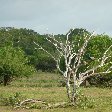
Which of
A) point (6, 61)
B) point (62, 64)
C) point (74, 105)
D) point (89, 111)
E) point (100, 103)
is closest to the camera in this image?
point (89, 111)

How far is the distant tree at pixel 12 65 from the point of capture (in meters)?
45.2

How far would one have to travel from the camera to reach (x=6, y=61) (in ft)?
149

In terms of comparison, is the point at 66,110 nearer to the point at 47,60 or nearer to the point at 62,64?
the point at 62,64

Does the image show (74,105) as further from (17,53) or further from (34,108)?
(17,53)

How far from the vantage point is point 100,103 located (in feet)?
79.7

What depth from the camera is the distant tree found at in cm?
4522

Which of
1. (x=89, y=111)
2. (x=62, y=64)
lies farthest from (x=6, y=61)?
(x=89, y=111)

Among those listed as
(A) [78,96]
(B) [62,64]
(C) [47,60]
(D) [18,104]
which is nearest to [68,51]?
(A) [78,96]

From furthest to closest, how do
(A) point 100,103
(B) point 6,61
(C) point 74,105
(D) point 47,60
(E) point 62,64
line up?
(D) point 47,60
(E) point 62,64
(B) point 6,61
(A) point 100,103
(C) point 74,105

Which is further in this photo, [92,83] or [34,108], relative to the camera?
[92,83]

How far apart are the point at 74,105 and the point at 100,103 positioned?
2403 millimetres

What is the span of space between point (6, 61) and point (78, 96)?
2316 centimetres

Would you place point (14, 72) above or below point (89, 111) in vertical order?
above

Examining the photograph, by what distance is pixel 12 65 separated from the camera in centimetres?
4538
